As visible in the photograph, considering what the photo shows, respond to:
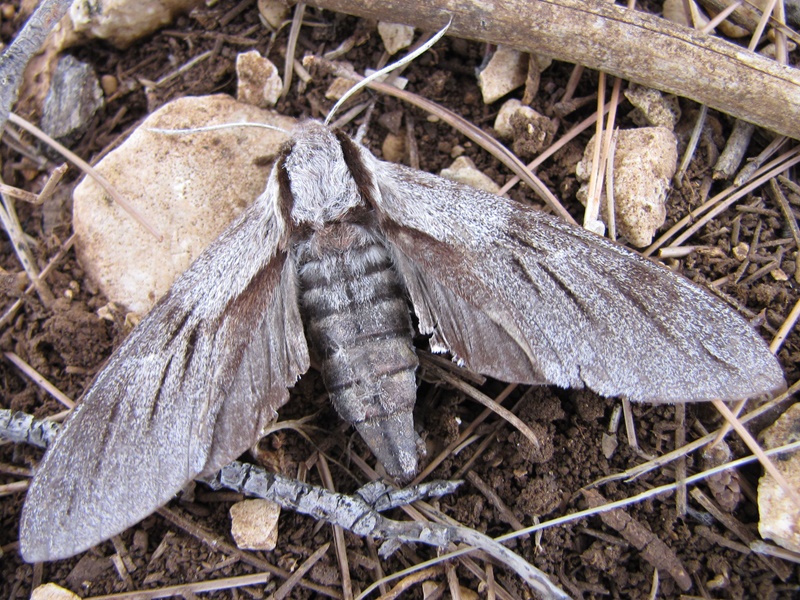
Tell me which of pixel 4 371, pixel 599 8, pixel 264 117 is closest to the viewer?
pixel 599 8

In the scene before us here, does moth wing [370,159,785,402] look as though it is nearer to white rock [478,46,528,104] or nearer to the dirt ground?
the dirt ground

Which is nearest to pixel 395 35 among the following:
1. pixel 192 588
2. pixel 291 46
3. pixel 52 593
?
pixel 291 46

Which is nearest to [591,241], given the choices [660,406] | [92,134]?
[660,406]

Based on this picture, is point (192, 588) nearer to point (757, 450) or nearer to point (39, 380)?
point (39, 380)

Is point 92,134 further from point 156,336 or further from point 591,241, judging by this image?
point 591,241

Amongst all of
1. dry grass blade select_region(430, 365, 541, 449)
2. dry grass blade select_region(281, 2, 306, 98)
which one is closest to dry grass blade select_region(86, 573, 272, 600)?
dry grass blade select_region(430, 365, 541, 449)

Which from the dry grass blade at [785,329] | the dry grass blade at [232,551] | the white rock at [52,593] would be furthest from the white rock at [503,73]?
the white rock at [52,593]

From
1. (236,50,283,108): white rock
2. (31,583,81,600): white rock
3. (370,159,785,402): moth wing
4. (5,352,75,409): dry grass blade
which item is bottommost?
(31,583,81,600): white rock
